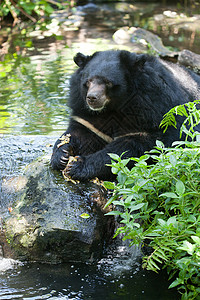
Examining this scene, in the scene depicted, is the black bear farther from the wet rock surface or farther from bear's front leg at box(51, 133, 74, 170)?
the wet rock surface

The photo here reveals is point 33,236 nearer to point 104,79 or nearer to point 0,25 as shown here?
point 104,79

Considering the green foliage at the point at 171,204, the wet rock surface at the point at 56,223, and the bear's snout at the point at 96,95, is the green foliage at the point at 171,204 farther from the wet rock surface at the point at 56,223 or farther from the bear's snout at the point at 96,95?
the bear's snout at the point at 96,95

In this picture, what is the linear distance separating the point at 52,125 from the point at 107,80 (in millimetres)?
2709

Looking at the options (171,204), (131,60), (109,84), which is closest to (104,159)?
(109,84)

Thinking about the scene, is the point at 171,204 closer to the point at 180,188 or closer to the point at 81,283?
the point at 180,188

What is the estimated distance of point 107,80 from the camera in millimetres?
4688

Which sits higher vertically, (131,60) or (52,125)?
(131,60)

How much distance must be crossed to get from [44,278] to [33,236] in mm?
428

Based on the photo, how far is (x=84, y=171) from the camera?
4664 mm

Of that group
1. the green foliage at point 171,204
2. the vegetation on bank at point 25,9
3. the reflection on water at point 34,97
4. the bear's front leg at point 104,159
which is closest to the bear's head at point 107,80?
the bear's front leg at point 104,159

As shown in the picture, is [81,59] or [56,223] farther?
[81,59]

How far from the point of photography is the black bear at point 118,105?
4.68 meters

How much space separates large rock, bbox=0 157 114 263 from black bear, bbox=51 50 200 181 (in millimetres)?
256

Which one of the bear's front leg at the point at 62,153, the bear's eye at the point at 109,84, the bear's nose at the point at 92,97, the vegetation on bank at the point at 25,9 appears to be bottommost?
the bear's front leg at the point at 62,153
